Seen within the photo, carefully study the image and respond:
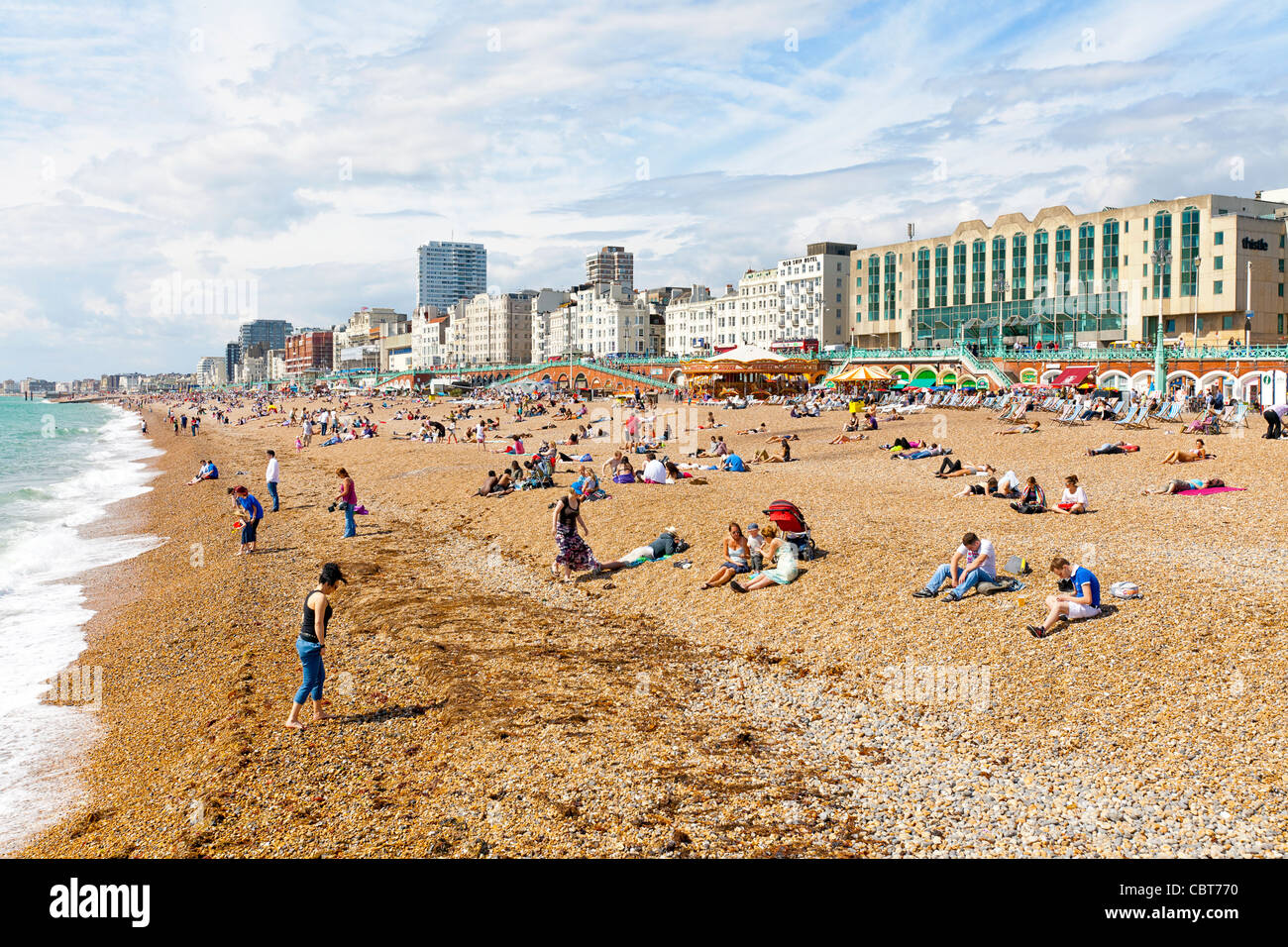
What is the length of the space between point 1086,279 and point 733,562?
74459 millimetres

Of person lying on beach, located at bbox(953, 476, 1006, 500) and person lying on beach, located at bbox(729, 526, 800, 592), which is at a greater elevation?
person lying on beach, located at bbox(953, 476, 1006, 500)

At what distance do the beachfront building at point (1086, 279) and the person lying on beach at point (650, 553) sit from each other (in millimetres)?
56254

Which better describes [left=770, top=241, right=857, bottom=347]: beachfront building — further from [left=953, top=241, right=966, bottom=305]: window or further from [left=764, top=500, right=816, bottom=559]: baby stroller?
[left=764, top=500, right=816, bottom=559]: baby stroller

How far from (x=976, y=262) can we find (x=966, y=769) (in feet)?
278

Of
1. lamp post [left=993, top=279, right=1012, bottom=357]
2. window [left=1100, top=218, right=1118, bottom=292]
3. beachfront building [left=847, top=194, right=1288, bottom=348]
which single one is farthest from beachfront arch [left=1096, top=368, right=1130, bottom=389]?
window [left=1100, top=218, right=1118, bottom=292]

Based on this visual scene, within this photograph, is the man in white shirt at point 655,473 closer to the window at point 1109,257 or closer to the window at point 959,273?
the window at point 1109,257

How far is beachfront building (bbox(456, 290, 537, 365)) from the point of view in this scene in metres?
166

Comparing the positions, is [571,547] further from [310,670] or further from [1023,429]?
[1023,429]

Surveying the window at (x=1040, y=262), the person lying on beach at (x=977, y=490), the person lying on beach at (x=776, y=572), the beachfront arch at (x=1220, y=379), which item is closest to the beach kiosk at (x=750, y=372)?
the beachfront arch at (x=1220, y=379)

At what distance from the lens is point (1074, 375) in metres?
50.6

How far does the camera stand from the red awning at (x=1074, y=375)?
4988cm

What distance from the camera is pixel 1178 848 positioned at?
554 centimetres

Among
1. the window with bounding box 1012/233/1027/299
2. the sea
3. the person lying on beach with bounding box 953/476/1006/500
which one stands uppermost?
the window with bounding box 1012/233/1027/299

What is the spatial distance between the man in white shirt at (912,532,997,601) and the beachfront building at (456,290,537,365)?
155913mm
